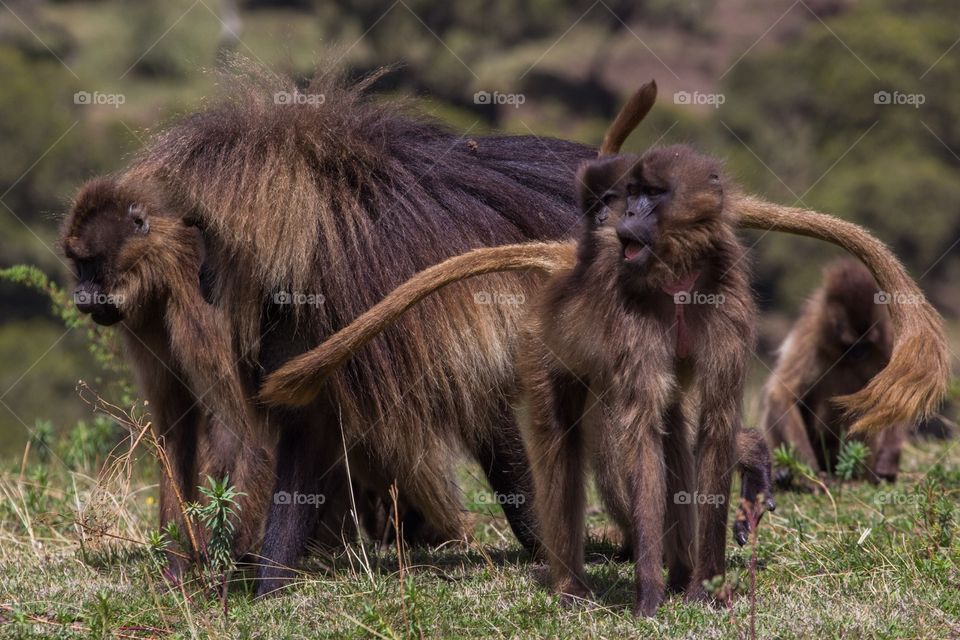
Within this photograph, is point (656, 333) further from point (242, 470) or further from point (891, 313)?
point (242, 470)

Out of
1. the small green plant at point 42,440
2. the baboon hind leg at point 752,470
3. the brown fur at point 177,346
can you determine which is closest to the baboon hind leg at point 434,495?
the brown fur at point 177,346

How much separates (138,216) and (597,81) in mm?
33159

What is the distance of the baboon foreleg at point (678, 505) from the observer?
14.8 feet

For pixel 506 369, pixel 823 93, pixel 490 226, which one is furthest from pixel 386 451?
pixel 823 93

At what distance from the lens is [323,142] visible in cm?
506

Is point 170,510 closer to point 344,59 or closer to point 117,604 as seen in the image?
point 117,604

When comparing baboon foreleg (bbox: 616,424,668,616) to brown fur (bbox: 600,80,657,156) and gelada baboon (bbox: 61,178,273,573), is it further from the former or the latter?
gelada baboon (bbox: 61,178,273,573)

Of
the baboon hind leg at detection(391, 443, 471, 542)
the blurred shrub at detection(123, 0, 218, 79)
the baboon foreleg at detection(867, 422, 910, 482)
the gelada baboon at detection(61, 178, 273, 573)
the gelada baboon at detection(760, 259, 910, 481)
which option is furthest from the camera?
the blurred shrub at detection(123, 0, 218, 79)

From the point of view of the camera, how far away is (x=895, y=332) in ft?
14.5

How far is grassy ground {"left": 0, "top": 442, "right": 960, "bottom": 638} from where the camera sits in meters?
4.02

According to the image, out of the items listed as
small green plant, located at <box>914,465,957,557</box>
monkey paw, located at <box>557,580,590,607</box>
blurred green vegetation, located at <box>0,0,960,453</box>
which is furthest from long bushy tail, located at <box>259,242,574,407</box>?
blurred green vegetation, located at <box>0,0,960,453</box>

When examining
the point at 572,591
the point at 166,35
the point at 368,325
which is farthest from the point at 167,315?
the point at 166,35

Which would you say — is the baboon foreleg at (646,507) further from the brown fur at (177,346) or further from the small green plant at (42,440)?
the small green plant at (42,440)

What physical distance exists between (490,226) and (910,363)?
1.77 metres
